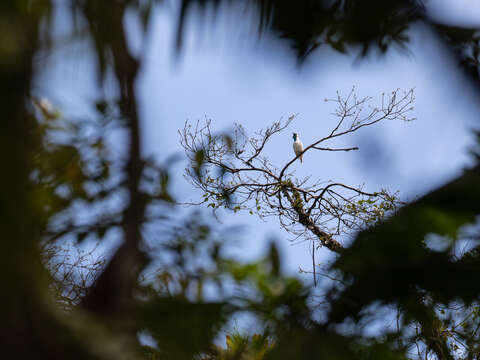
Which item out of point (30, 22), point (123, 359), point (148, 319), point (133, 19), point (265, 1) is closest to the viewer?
point (123, 359)

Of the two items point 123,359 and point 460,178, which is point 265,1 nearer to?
point 460,178

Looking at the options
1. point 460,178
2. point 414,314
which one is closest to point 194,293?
point 414,314

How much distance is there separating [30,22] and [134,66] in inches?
10.0

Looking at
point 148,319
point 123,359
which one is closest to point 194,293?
point 148,319

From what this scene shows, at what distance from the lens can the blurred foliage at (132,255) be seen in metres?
0.83

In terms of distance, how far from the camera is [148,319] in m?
1.06

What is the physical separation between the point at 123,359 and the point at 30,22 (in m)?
0.78

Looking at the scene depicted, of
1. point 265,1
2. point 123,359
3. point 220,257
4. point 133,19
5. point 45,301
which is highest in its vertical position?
point 265,1

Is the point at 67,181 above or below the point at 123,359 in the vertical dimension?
above

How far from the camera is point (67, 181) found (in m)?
1.13

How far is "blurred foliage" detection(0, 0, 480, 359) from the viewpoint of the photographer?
834mm

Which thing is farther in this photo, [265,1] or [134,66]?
[265,1]

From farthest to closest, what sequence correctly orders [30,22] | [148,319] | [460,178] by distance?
1. [460,178]
2. [148,319]
3. [30,22]

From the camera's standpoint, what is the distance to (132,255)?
3.08 feet
